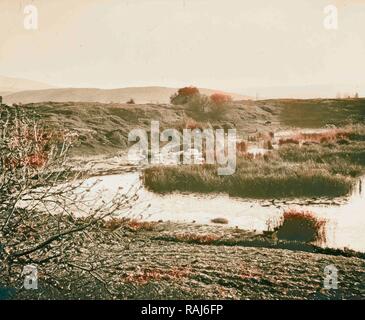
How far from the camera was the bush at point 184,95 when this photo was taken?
3244cm

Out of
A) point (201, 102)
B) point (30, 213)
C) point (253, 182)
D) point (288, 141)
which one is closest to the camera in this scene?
point (30, 213)

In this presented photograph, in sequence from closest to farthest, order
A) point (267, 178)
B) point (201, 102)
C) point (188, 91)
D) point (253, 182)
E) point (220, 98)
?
point (253, 182), point (267, 178), point (201, 102), point (188, 91), point (220, 98)

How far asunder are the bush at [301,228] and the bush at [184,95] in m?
16.3

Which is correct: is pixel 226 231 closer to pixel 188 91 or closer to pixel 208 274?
pixel 208 274

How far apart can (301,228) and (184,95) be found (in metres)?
17.8

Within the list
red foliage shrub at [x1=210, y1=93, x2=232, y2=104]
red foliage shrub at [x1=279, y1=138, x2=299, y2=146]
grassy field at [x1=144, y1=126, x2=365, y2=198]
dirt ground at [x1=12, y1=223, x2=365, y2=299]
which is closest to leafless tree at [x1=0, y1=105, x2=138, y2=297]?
dirt ground at [x1=12, y1=223, x2=365, y2=299]

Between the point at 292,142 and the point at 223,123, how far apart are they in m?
4.37

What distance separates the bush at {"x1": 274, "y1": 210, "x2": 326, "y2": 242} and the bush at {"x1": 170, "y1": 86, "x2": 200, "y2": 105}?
16.3 metres

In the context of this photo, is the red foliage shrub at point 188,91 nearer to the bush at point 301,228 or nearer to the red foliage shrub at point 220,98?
the red foliage shrub at point 220,98

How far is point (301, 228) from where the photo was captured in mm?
16625

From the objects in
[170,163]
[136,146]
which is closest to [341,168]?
[170,163]

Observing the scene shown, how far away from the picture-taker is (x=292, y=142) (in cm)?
2728

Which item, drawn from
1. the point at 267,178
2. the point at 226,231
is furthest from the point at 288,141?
the point at 226,231
